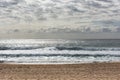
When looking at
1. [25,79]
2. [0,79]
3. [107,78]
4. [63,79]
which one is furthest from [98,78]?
[0,79]

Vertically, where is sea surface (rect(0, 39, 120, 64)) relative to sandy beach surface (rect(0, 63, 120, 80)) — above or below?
below

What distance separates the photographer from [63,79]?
49.8ft

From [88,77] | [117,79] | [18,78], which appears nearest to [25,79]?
[18,78]

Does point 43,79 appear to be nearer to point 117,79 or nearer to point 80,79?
point 80,79

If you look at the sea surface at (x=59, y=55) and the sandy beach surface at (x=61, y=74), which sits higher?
the sandy beach surface at (x=61, y=74)

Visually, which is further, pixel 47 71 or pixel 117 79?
pixel 47 71

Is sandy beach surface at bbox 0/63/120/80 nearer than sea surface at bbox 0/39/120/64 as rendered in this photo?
Yes

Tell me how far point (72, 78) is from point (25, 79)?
2396mm

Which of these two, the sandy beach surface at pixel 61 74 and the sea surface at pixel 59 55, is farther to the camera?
the sea surface at pixel 59 55

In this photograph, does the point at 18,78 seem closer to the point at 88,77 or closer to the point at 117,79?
the point at 88,77

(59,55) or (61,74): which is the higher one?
(61,74)

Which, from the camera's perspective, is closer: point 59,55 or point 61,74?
point 61,74

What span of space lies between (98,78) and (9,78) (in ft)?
15.0

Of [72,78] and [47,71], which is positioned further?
[47,71]
